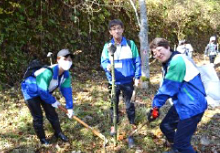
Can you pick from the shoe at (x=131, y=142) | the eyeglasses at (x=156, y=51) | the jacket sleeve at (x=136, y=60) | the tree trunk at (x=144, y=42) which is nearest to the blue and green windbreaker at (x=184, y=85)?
the eyeglasses at (x=156, y=51)

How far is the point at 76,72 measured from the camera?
27.3 ft

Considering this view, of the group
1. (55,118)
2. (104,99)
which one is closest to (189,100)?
(55,118)

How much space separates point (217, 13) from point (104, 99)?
46.2 ft

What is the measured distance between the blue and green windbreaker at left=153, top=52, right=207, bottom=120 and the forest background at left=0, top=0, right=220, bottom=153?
1.45 metres

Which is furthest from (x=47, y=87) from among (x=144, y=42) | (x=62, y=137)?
(x=144, y=42)

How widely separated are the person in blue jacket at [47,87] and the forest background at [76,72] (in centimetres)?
65

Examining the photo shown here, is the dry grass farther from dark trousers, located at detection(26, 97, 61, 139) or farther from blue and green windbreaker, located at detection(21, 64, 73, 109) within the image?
blue and green windbreaker, located at detection(21, 64, 73, 109)

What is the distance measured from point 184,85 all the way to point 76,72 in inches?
233

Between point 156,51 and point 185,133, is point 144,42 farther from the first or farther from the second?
point 185,133

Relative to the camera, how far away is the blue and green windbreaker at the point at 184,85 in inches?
112

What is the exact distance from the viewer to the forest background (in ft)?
13.9

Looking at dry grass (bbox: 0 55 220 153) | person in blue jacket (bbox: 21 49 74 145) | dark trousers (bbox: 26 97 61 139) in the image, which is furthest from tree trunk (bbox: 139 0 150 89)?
dark trousers (bbox: 26 97 61 139)

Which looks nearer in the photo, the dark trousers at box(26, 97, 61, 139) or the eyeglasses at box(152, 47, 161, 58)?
the eyeglasses at box(152, 47, 161, 58)

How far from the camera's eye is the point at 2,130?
466 cm
